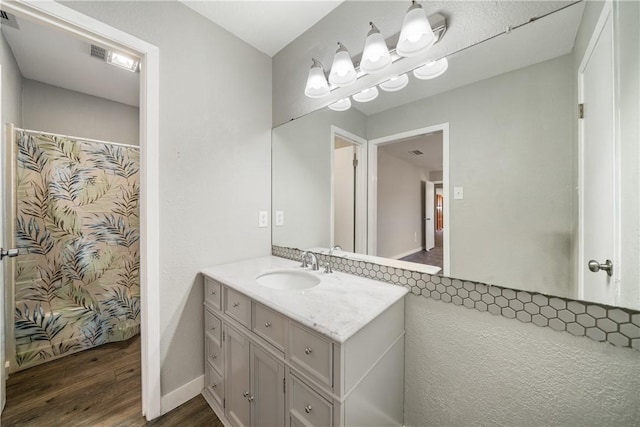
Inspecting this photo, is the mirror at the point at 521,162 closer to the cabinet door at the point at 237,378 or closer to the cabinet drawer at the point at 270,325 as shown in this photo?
the cabinet drawer at the point at 270,325

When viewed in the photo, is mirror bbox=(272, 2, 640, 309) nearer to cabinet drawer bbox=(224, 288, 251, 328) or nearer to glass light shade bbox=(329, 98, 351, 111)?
glass light shade bbox=(329, 98, 351, 111)

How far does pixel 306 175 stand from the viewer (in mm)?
1717

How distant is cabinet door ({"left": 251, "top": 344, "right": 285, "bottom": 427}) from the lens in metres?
0.93

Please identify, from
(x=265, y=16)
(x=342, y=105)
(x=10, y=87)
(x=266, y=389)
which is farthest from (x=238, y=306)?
(x=10, y=87)

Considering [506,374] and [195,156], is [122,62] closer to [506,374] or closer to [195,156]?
[195,156]

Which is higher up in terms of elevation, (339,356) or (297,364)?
(339,356)

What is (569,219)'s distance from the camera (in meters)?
0.76

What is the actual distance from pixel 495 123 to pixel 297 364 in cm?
120

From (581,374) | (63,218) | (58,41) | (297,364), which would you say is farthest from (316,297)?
(58,41)

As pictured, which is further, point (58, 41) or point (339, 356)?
point (58, 41)

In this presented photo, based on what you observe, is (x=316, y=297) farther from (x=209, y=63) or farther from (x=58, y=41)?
(x=58, y=41)

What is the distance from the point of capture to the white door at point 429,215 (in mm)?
1067

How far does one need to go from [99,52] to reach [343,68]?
198 centimetres

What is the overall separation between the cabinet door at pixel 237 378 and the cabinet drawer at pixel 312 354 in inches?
14.0
